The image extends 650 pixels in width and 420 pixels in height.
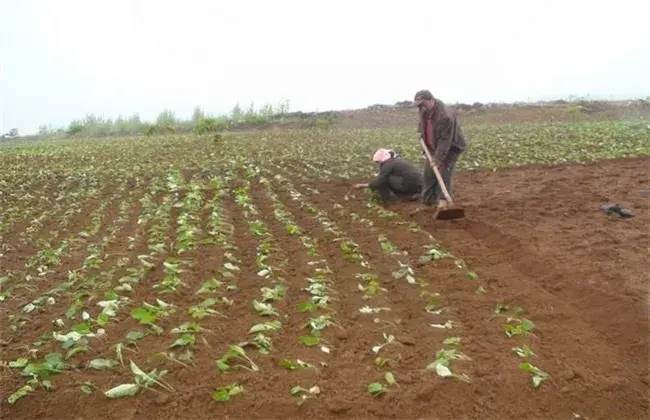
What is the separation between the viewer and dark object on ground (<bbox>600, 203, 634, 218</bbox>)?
7388 mm

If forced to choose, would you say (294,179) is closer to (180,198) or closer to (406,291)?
(180,198)

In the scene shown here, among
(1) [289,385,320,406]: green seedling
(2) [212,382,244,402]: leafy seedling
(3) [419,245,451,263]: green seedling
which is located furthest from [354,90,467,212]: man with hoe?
(2) [212,382,244,402]: leafy seedling

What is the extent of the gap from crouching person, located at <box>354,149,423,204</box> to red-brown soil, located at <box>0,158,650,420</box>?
4.04 ft

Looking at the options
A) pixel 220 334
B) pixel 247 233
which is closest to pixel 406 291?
pixel 220 334

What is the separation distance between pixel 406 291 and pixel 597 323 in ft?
4.99

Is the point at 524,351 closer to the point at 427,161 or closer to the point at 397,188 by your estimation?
the point at 427,161

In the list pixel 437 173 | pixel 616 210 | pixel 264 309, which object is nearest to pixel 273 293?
pixel 264 309

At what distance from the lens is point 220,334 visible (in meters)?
4.29

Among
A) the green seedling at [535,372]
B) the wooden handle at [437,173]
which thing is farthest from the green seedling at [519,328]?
the wooden handle at [437,173]

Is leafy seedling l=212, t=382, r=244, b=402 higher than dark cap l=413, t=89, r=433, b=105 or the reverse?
the reverse

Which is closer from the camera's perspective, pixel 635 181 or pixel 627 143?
pixel 635 181

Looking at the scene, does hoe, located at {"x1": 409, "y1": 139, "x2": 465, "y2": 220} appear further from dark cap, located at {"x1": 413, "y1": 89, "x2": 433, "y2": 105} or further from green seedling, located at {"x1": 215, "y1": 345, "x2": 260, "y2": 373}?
green seedling, located at {"x1": 215, "y1": 345, "x2": 260, "y2": 373}

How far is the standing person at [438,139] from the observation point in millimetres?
8070

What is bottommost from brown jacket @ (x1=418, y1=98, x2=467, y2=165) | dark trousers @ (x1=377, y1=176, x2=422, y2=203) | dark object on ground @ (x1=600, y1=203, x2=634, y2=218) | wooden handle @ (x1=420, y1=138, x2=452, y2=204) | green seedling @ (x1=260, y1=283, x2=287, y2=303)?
green seedling @ (x1=260, y1=283, x2=287, y2=303)
